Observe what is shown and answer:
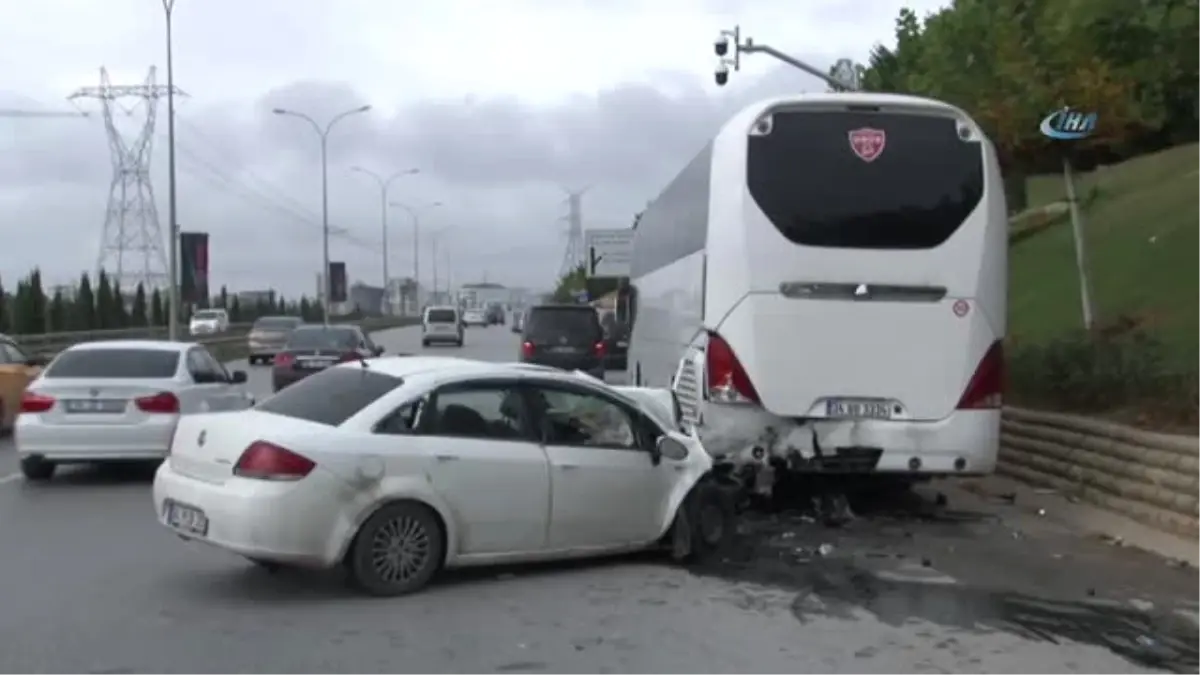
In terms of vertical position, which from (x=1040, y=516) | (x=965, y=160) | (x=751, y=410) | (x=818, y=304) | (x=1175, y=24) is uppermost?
(x=1175, y=24)

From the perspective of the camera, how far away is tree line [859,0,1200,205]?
16.3m

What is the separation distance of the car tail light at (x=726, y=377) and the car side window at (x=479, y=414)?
2721mm

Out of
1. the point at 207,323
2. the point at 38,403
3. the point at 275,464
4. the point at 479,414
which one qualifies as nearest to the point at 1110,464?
the point at 479,414

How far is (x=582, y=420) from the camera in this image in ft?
37.8

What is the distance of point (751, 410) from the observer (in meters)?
13.4

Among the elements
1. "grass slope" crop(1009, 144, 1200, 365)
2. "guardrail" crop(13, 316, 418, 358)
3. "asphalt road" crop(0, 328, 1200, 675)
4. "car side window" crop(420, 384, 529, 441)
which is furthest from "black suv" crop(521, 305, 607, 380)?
"car side window" crop(420, 384, 529, 441)

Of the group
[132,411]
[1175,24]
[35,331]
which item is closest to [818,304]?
[1175,24]

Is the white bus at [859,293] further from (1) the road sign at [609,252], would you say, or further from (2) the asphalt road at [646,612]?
(1) the road sign at [609,252]

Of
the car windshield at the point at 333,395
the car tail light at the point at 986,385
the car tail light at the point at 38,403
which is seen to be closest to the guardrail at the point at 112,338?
the car tail light at the point at 38,403

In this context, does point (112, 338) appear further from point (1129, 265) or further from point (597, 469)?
point (597, 469)

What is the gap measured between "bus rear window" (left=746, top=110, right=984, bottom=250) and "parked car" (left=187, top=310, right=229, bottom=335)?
63881mm

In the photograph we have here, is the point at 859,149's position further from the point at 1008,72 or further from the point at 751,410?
the point at 1008,72

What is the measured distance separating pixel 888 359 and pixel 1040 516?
7.97 ft

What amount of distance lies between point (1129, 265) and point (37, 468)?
62.6 ft
